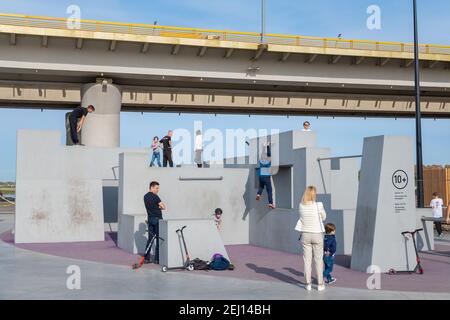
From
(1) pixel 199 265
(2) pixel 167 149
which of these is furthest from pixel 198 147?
(1) pixel 199 265

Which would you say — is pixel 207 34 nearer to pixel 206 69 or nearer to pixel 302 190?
pixel 206 69

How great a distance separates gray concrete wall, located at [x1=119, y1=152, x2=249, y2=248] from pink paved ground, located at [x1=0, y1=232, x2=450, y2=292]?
1.15 m

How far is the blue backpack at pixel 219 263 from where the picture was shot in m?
12.5

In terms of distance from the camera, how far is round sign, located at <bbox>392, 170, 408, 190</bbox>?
12602mm

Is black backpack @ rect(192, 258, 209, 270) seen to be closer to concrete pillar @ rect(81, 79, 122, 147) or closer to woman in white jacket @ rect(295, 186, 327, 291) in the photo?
woman in white jacket @ rect(295, 186, 327, 291)

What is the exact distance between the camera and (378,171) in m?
12.5

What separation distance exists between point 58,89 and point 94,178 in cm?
1431

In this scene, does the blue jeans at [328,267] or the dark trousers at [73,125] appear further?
the dark trousers at [73,125]

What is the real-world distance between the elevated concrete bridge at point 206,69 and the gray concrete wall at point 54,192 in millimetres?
10644

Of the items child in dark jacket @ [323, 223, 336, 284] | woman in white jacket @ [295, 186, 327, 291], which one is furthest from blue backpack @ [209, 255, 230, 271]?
woman in white jacket @ [295, 186, 327, 291]

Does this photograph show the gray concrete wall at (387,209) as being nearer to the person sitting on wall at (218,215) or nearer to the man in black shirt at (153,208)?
the man in black shirt at (153,208)

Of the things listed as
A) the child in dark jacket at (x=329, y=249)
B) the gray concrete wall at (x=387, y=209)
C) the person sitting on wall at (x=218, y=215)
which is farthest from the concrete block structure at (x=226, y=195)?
the child in dark jacket at (x=329, y=249)

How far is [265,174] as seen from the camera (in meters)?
17.6

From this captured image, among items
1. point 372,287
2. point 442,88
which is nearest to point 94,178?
point 372,287
